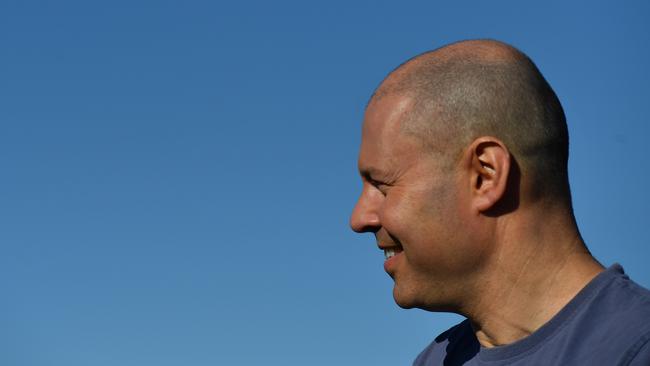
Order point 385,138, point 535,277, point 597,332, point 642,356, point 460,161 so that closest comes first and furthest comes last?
1. point 642,356
2. point 597,332
3. point 535,277
4. point 460,161
5. point 385,138

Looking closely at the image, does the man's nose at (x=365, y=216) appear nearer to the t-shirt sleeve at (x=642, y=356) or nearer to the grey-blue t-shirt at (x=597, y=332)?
the grey-blue t-shirt at (x=597, y=332)

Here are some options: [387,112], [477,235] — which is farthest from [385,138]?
[477,235]

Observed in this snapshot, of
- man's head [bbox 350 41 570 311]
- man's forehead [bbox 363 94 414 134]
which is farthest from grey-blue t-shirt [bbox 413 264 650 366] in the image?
man's forehead [bbox 363 94 414 134]

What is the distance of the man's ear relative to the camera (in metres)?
5.16

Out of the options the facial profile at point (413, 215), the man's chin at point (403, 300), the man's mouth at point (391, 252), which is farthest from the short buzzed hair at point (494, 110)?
the man's chin at point (403, 300)

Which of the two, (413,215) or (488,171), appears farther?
(413,215)

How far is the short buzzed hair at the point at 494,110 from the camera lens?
5.21m

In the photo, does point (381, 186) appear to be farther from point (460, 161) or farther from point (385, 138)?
point (460, 161)

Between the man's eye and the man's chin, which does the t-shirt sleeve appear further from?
the man's eye

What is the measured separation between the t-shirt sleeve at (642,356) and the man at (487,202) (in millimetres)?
521

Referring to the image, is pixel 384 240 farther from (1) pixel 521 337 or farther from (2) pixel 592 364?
(2) pixel 592 364

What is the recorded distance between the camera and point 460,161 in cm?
527

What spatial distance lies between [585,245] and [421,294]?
970 millimetres

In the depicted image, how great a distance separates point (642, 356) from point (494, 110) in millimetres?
1572
